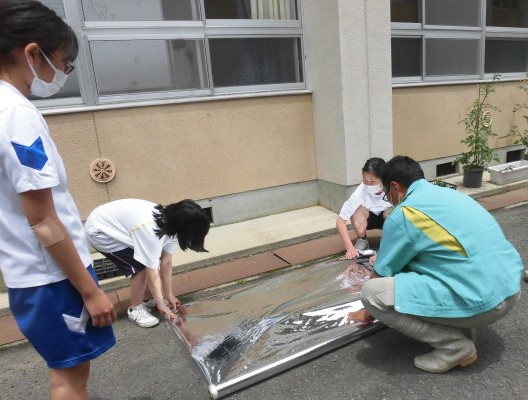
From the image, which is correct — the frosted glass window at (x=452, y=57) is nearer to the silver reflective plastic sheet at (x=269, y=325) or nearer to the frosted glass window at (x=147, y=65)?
the frosted glass window at (x=147, y=65)

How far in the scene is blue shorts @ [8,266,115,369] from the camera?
1.19 meters

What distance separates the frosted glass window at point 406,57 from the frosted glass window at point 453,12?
39cm

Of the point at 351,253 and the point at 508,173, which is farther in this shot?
the point at 508,173

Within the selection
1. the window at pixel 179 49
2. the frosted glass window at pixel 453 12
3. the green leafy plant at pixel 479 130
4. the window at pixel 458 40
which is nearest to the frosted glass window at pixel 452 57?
the window at pixel 458 40

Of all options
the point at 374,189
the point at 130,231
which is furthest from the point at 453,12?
the point at 130,231

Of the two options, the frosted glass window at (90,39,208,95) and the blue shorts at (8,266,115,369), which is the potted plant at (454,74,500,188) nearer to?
the frosted glass window at (90,39,208,95)

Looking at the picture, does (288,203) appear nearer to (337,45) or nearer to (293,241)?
(293,241)

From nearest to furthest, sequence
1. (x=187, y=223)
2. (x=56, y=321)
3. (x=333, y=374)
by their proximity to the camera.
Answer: (x=56, y=321) < (x=333, y=374) < (x=187, y=223)

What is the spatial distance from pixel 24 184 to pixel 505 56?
24.6ft

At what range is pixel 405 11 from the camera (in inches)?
208

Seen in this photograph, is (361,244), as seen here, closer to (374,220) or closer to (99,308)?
(374,220)

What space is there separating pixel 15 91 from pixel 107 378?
1.73m

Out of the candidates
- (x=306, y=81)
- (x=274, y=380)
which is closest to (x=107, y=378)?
(x=274, y=380)

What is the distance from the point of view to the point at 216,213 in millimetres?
4457
